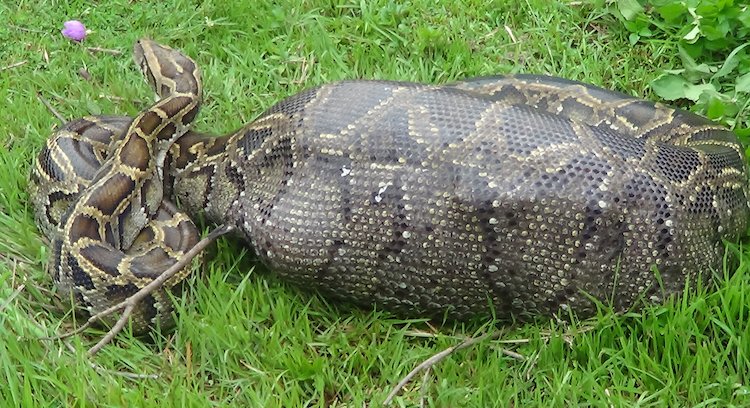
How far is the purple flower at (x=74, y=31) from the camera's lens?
6.32m

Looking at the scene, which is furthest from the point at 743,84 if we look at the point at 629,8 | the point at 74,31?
the point at 74,31

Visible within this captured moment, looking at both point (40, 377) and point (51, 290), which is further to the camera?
point (51, 290)

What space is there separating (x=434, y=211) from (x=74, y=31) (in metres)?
3.56

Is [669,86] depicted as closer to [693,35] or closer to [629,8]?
[693,35]

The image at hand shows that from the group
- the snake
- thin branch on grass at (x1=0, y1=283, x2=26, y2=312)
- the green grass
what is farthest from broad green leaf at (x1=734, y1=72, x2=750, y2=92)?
thin branch on grass at (x1=0, y1=283, x2=26, y2=312)

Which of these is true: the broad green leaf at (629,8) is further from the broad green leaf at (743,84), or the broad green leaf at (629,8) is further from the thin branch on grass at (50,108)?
the thin branch on grass at (50,108)

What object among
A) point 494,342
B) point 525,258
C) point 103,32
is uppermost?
point 103,32

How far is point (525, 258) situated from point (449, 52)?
2.53m

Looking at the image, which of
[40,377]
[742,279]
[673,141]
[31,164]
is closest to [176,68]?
[31,164]

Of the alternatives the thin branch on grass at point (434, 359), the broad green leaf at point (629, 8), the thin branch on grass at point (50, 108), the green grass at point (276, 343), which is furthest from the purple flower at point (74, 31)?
the broad green leaf at point (629, 8)

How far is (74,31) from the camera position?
6328 mm

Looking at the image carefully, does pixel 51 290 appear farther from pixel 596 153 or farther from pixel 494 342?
pixel 596 153

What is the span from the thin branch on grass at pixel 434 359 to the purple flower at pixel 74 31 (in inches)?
152

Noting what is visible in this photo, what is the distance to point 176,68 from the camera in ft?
18.5
